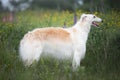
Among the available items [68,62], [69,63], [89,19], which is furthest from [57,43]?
→ [89,19]

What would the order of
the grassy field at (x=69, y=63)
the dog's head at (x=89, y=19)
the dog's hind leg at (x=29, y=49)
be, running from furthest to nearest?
the dog's head at (x=89, y=19) → the dog's hind leg at (x=29, y=49) → the grassy field at (x=69, y=63)

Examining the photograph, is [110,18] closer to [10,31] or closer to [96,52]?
[96,52]

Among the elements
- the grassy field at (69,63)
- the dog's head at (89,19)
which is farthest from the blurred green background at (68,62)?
the dog's head at (89,19)

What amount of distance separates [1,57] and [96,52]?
9.41ft

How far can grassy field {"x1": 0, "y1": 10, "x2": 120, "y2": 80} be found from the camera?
866 cm

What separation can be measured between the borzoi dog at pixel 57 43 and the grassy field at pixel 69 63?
24cm

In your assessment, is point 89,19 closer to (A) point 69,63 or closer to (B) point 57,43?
(B) point 57,43

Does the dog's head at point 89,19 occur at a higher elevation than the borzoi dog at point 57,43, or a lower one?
higher

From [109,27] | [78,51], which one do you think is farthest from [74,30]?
[109,27]

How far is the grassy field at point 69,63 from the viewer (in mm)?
8656

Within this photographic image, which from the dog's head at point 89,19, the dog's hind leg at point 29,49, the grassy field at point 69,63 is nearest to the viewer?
the grassy field at point 69,63

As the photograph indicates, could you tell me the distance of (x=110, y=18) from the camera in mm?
12727

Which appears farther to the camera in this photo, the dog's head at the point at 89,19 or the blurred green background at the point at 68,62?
the dog's head at the point at 89,19

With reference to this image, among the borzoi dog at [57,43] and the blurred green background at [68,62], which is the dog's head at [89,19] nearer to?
the borzoi dog at [57,43]
